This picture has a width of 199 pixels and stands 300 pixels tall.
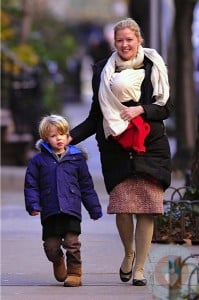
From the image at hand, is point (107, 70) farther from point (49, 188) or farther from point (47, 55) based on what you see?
point (47, 55)

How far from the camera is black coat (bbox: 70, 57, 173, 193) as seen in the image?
7.29 meters

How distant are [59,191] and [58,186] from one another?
1.4 inches

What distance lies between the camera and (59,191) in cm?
731

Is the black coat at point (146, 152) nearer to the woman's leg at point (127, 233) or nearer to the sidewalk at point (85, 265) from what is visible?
the woman's leg at point (127, 233)

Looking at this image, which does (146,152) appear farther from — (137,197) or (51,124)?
(51,124)

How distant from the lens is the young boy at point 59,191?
732 cm

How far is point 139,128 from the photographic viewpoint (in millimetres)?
7215

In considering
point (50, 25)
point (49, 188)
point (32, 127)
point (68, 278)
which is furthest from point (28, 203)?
point (50, 25)

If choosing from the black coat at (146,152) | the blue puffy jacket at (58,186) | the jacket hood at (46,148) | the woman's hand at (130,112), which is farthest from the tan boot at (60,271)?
the woman's hand at (130,112)

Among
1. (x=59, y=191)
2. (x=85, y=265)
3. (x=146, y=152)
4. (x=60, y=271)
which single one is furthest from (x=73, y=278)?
(x=146, y=152)

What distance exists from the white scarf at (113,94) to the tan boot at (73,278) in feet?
3.32

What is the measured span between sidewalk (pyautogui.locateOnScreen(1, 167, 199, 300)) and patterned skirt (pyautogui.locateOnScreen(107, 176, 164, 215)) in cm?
32

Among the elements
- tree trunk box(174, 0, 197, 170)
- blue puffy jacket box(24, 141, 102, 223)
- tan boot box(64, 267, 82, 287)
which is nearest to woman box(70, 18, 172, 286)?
blue puffy jacket box(24, 141, 102, 223)

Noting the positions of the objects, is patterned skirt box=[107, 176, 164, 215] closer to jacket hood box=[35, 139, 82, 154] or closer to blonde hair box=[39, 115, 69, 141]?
jacket hood box=[35, 139, 82, 154]
